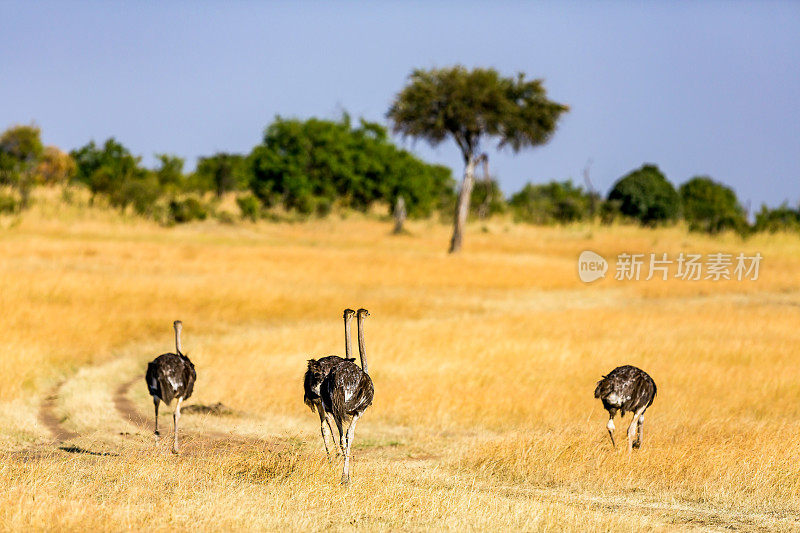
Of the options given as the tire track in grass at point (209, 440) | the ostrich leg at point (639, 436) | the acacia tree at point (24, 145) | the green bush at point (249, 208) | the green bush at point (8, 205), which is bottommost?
the tire track in grass at point (209, 440)

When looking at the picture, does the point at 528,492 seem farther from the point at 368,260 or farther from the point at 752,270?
the point at 752,270

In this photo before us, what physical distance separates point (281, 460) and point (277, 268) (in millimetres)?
27155

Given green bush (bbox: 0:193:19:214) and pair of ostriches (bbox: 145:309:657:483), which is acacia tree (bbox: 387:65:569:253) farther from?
pair of ostriches (bbox: 145:309:657:483)

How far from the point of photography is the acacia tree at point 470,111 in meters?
50.0

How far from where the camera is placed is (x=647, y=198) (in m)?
69.3

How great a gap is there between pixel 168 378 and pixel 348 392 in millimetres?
3392

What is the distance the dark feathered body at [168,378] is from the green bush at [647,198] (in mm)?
61765

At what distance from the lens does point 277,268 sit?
1464 inches

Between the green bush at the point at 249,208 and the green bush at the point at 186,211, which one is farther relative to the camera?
the green bush at the point at 249,208

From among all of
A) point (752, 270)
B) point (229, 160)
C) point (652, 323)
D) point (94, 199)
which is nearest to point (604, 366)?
point (652, 323)

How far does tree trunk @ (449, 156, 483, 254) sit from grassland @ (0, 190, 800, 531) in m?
7.31

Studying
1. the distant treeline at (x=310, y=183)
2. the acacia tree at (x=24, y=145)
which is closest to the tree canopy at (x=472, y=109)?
the distant treeline at (x=310, y=183)

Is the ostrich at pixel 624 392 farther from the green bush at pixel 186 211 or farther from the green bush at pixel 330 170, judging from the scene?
the green bush at pixel 330 170

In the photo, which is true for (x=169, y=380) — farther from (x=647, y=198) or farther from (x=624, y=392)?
(x=647, y=198)
